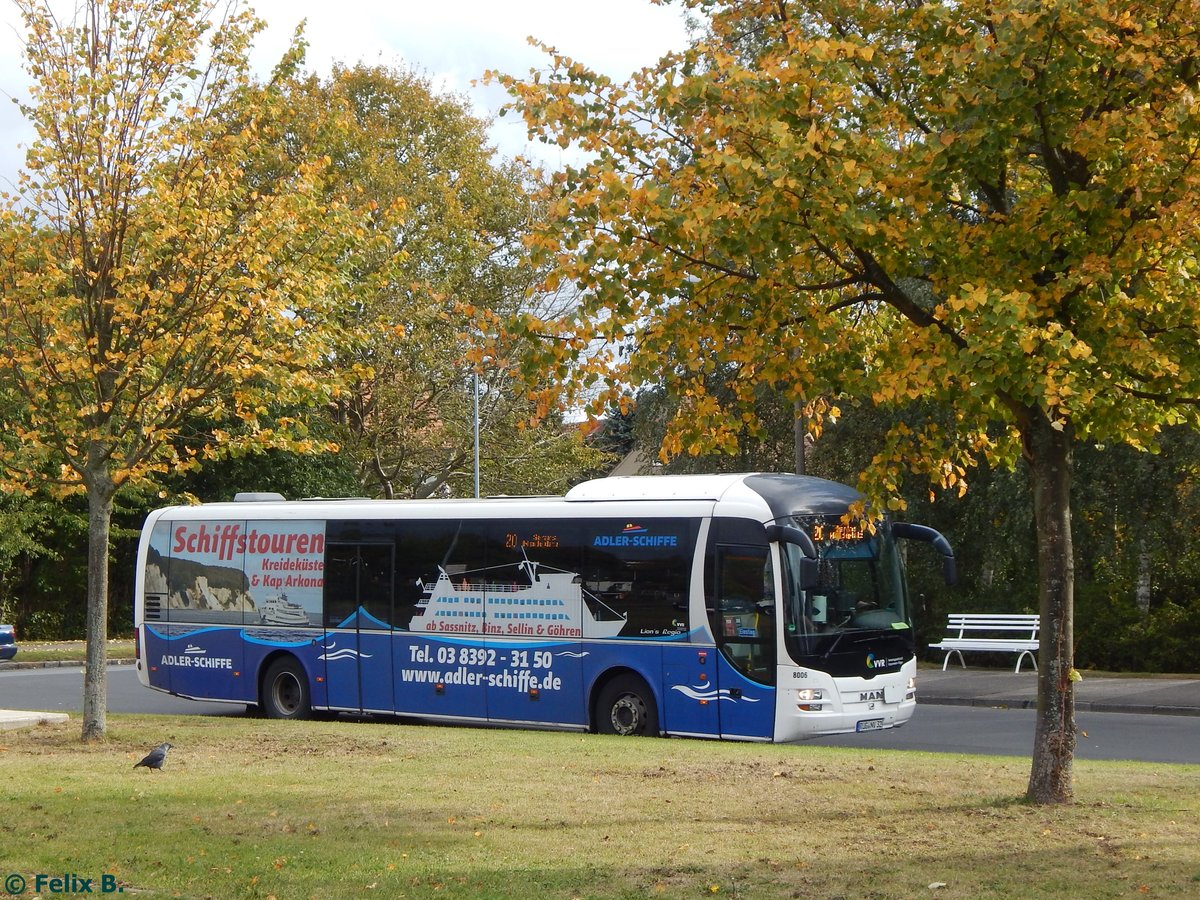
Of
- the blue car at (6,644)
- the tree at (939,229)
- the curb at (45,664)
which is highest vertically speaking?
the tree at (939,229)

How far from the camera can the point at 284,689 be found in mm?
19750

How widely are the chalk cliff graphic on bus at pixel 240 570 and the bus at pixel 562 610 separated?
29mm

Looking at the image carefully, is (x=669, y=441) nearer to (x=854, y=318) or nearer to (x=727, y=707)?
(x=854, y=318)

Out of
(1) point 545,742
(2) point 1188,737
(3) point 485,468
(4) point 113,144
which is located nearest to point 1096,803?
(1) point 545,742

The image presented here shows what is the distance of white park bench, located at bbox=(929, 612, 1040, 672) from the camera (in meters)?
26.3

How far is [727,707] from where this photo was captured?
15648 millimetres

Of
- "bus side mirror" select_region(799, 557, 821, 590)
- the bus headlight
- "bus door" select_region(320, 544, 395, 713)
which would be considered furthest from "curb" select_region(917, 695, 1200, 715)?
"bus door" select_region(320, 544, 395, 713)

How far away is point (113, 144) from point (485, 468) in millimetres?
29673

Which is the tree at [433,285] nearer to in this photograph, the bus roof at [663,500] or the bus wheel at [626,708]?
the bus roof at [663,500]

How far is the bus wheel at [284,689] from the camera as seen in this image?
19375 millimetres

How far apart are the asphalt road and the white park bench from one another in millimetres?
4501

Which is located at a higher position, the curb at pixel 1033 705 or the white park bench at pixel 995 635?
the white park bench at pixel 995 635

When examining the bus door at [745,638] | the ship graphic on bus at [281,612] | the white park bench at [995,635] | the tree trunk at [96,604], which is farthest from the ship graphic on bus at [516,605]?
the white park bench at [995,635]

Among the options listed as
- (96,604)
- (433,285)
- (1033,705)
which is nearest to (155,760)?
(96,604)
